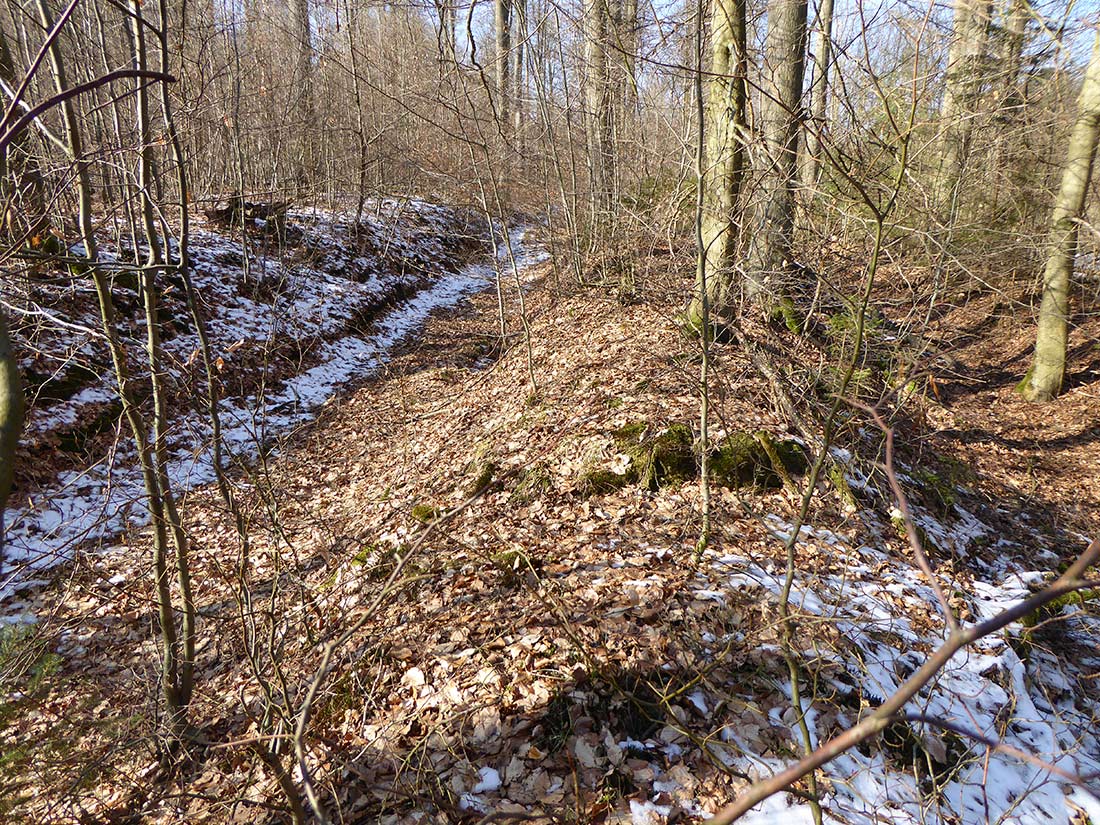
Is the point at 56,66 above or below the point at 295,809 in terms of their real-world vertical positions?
above

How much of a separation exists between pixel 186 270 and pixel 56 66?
117 centimetres

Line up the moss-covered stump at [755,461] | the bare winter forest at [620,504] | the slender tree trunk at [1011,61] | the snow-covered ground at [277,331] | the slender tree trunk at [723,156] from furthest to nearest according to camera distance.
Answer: the slender tree trunk at [1011,61] → the snow-covered ground at [277,331] → the slender tree trunk at [723,156] → the moss-covered stump at [755,461] → the bare winter forest at [620,504]

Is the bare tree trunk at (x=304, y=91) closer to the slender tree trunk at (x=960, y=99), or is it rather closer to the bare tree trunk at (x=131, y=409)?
the bare tree trunk at (x=131, y=409)

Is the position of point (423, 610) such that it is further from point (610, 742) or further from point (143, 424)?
point (143, 424)

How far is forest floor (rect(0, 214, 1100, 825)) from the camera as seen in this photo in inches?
104

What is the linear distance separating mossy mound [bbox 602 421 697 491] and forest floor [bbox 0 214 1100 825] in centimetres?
10

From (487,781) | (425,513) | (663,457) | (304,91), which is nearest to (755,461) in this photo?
(663,457)

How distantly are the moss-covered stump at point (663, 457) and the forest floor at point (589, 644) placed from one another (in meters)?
0.10

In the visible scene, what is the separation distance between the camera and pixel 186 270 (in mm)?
2510

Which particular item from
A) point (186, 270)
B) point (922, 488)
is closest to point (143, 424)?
point (186, 270)

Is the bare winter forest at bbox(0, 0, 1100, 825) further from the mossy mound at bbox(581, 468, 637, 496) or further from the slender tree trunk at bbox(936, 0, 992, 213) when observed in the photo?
the slender tree trunk at bbox(936, 0, 992, 213)

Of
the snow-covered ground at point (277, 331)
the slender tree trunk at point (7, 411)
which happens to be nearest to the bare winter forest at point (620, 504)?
the slender tree trunk at point (7, 411)

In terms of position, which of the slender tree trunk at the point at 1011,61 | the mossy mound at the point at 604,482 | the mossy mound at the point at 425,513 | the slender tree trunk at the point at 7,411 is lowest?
the mossy mound at the point at 425,513

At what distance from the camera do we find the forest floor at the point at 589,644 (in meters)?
2.64
